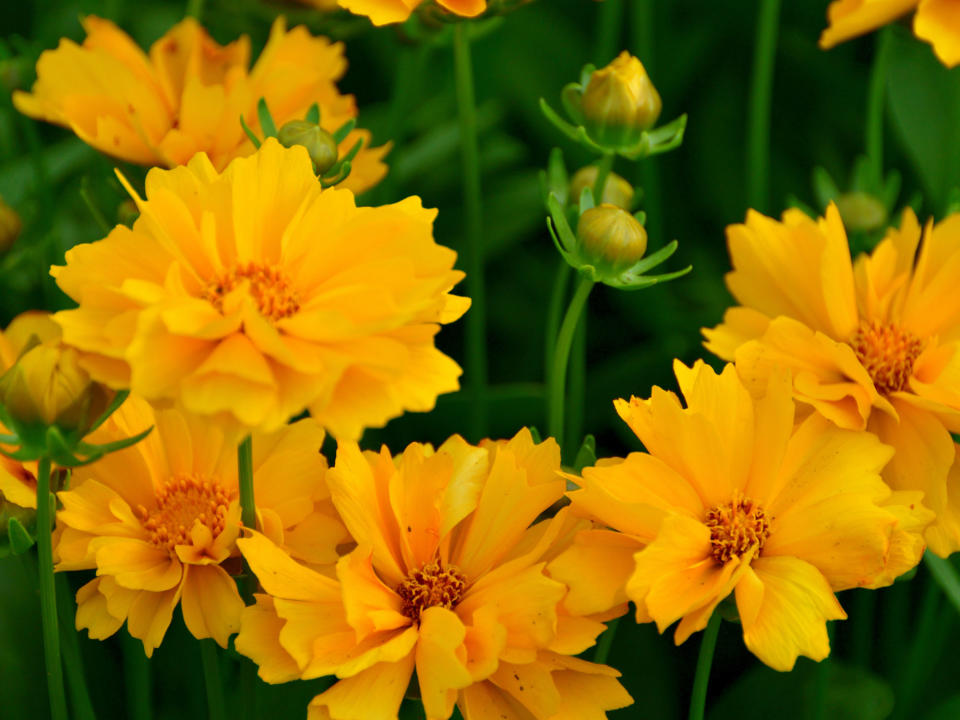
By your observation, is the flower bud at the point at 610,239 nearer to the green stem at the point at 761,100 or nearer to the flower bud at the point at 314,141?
the flower bud at the point at 314,141

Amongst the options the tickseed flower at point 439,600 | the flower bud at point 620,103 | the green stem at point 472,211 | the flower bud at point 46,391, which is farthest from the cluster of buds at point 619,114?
the flower bud at point 46,391

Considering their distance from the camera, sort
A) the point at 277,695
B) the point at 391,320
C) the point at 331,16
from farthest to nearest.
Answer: the point at 331,16 → the point at 277,695 → the point at 391,320

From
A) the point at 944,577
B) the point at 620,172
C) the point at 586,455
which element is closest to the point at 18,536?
the point at 586,455

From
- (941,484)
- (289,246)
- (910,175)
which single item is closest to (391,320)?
(289,246)

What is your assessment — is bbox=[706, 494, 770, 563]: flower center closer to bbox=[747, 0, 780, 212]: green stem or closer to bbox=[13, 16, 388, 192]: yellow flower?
bbox=[13, 16, 388, 192]: yellow flower

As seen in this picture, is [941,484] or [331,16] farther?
[331,16]

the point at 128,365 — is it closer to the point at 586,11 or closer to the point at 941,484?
the point at 941,484
